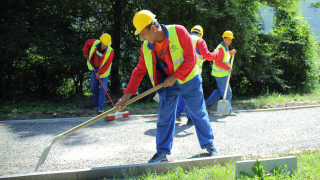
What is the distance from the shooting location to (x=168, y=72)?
11.5 ft

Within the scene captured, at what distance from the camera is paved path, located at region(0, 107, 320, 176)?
3834 mm

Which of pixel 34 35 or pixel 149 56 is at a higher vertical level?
pixel 34 35

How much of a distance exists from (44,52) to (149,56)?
6085 millimetres

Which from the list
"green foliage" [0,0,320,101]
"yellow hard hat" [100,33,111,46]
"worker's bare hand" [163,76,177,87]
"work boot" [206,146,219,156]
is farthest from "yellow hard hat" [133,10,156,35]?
"green foliage" [0,0,320,101]

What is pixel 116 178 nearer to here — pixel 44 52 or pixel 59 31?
pixel 44 52

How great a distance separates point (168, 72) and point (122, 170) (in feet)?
4.15

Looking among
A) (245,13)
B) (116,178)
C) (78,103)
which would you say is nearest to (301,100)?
(245,13)

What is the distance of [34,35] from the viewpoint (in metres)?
8.52

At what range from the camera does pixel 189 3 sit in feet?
27.7

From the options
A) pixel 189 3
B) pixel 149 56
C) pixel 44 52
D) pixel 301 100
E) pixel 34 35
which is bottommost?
pixel 301 100

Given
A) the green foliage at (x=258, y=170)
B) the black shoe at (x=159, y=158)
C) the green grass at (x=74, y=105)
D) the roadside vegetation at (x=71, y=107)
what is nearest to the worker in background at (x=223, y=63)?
the roadside vegetation at (x=71, y=107)

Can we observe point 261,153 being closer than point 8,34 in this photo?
Yes

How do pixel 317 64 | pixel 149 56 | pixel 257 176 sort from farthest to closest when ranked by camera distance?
pixel 317 64 < pixel 149 56 < pixel 257 176

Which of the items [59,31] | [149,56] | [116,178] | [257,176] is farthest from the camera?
[59,31]
